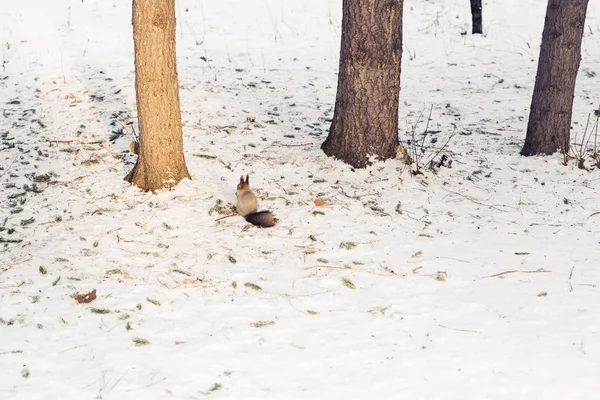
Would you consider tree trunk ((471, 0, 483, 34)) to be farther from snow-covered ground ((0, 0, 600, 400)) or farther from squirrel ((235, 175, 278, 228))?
squirrel ((235, 175, 278, 228))

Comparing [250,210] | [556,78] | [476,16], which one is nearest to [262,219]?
[250,210]

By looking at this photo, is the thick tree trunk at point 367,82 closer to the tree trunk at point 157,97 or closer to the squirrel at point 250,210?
the squirrel at point 250,210

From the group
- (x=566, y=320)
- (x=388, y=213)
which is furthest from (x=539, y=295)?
(x=388, y=213)

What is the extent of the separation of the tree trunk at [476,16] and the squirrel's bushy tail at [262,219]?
29.1ft

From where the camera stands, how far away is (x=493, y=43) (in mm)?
11805

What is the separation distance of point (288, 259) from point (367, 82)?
7.48 feet

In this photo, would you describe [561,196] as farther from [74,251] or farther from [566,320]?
[74,251]

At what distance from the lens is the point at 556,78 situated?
6.44 m

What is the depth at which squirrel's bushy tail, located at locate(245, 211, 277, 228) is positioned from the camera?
500 centimetres

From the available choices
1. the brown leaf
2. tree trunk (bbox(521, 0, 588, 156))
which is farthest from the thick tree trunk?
the brown leaf

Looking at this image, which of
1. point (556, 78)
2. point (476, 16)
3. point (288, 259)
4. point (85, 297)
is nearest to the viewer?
point (85, 297)

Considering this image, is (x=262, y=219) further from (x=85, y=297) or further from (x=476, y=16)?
(x=476, y=16)

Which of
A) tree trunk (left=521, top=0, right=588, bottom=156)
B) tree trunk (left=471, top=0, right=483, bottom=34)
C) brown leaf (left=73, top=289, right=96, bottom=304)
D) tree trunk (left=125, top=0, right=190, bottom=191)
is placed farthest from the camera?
tree trunk (left=471, top=0, right=483, bottom=34)

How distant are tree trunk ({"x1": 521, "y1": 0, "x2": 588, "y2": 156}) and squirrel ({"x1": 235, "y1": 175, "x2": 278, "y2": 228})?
3315 mm
